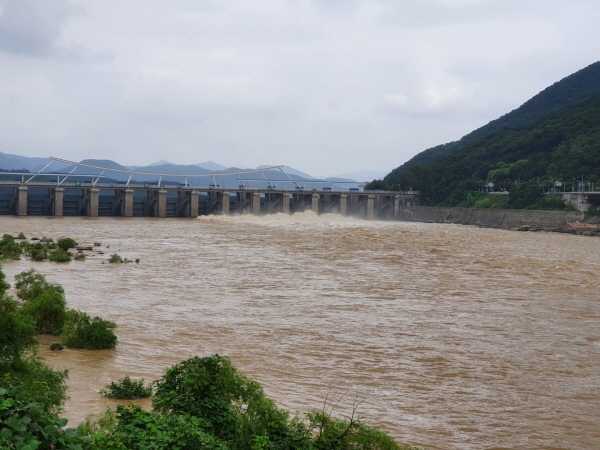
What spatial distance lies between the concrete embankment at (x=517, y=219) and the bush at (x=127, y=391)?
59.4 metres

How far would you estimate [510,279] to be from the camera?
29.0 m

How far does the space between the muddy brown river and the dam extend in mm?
37941

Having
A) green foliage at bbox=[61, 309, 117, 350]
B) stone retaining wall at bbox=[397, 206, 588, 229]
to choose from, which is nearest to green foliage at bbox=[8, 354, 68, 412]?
green foliage at bbox=[61, 309, 117, 350]

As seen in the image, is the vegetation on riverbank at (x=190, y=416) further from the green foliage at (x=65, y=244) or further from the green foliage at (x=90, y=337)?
the green foliage at (x=65, y=244)

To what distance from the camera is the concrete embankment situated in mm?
65438

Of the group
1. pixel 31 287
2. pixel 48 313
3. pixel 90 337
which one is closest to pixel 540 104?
pixel 31 287

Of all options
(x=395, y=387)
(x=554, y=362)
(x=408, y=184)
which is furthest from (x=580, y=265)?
(x=408, y=184)

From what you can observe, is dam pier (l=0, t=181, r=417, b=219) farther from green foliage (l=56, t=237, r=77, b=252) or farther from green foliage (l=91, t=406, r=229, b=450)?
green foliage (l=91, t=406, r=229, b=450)

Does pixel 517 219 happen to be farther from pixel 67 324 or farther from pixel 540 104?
pixel 540 104

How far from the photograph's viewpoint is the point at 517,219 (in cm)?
7262

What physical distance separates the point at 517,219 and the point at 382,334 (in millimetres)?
59906

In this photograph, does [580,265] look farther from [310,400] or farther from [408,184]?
[408,184]

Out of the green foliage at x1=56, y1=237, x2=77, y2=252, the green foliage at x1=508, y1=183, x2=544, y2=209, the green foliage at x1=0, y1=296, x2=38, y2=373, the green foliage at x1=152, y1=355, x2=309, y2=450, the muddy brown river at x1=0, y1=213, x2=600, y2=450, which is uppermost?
the green foliage at x1=508, y1=183, x2=544, y2=209

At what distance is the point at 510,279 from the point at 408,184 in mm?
73598
